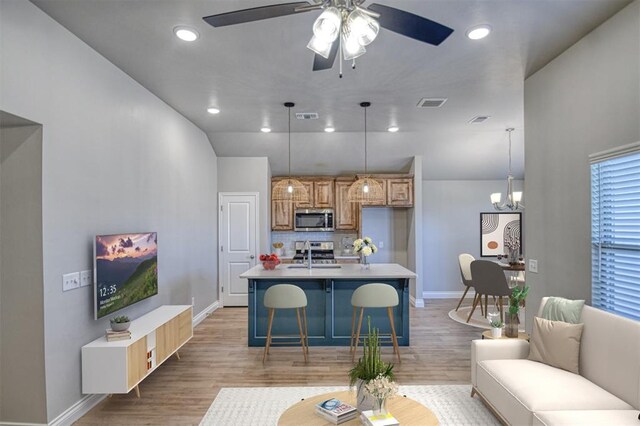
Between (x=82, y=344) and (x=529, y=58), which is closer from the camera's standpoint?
(x=82, y=344)

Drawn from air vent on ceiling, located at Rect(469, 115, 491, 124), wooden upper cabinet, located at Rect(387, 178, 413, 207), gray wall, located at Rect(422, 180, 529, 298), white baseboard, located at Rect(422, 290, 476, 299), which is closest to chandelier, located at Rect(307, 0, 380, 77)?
air vent on ceiling, located at Rect(469, 115, 491, 124)

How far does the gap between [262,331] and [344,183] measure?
3676mm

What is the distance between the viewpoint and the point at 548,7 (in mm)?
2711

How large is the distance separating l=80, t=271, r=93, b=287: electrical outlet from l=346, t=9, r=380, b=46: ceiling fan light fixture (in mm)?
2847

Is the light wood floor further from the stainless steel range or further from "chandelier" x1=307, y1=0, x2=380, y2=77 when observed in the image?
"chandelier" x1=307, y1=0, x2=380, y2=77

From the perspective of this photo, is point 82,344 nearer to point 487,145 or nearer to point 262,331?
point 262,331

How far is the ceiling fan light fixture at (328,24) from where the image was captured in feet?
5.94

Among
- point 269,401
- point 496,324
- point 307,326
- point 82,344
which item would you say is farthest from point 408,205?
point 82,344

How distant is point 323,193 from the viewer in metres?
7.71

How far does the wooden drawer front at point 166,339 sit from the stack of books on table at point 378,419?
2.35m

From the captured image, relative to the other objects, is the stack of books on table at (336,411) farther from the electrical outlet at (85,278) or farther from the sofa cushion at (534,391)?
the electrical outlet at (85,278)

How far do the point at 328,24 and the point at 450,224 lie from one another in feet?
22.2

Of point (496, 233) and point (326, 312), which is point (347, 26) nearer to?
point (326, 312)

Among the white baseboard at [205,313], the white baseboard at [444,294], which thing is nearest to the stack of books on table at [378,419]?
the white baseboard at [205,313]
